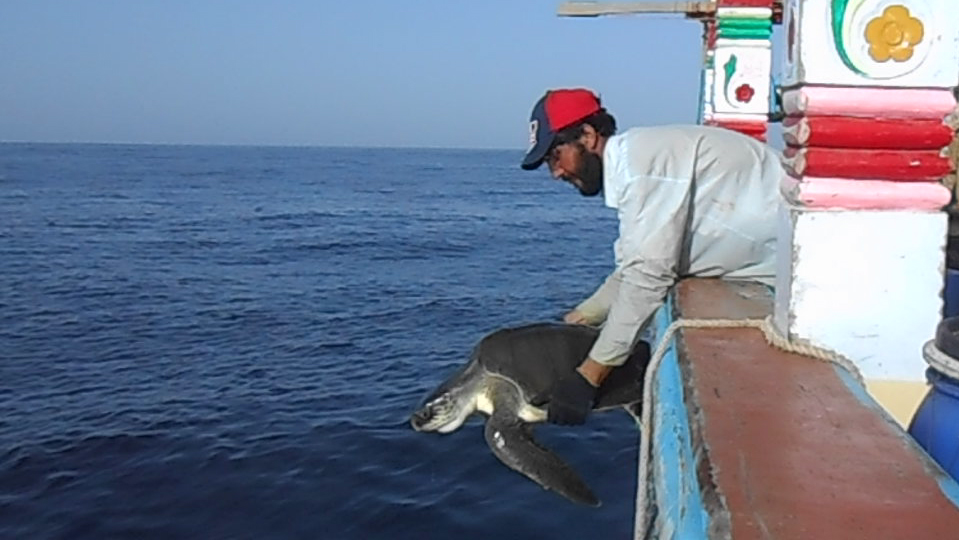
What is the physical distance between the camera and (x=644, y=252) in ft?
11.7

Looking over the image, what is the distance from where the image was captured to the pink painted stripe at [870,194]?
2.83m

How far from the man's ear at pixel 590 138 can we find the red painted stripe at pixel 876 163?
1068 mm

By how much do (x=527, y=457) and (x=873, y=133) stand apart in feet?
6.94

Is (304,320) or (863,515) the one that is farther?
(304,320)

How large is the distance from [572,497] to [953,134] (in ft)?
7.37

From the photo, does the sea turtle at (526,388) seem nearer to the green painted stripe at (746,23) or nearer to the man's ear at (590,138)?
the man's ear at (590,138)

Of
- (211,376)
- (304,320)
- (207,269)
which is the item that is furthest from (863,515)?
(207,269)

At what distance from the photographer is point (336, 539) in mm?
7113

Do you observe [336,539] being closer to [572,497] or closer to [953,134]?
[572,497]

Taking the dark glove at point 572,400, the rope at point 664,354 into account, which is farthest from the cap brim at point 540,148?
the rope at point 664,354

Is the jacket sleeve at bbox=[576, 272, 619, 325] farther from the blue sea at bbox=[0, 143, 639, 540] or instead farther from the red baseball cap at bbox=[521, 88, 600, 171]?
the blue sea at bbox=[0, 143, 639, 540]

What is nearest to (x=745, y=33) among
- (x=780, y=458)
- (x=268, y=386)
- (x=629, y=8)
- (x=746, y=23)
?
(x=746, y=23)

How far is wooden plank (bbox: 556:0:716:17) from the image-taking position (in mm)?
11797

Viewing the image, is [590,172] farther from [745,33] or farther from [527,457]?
[745,33]
